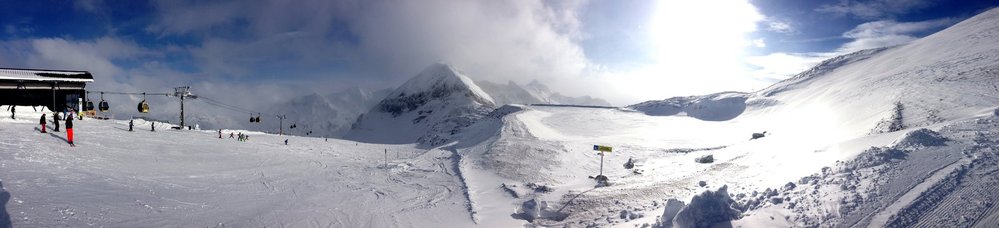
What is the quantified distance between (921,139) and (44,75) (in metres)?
65.2

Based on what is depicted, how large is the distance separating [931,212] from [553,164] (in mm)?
26460

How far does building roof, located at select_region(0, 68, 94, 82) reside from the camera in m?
39.0

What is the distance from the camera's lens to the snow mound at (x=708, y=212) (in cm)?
1193

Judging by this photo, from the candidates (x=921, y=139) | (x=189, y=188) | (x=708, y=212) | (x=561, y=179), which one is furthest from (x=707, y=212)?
(x=189, y=188)

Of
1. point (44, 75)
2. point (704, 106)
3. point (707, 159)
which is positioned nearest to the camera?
point (707, 159)

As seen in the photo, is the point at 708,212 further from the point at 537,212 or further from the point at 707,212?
Answer: the point at 537,212

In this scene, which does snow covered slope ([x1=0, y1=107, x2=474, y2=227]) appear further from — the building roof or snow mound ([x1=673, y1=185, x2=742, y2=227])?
the building roof

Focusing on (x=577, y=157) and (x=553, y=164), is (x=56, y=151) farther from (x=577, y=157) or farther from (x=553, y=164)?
(x=577, y=157)

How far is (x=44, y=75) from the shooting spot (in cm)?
4188

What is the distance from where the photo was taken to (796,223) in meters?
10.6

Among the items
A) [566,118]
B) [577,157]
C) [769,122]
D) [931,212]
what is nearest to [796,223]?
[931,212]

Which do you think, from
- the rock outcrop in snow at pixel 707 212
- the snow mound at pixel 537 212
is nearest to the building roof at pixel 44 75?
the snow mound at pixel 537 212

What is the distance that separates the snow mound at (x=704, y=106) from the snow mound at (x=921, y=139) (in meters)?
70.7

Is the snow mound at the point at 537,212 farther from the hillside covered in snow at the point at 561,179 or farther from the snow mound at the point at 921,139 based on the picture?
the snow mound at the point at 921,139
